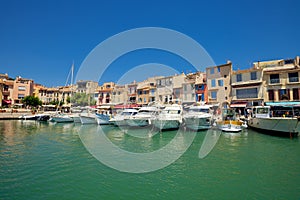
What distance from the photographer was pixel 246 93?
34250mm

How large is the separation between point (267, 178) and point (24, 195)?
30.6 ft

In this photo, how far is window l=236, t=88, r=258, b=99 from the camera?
33325 mm

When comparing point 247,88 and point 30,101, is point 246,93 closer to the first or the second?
point 247,88

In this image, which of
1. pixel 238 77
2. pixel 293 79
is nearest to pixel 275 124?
pixel 293 79

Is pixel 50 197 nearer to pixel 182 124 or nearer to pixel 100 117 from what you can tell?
pixel 182 124

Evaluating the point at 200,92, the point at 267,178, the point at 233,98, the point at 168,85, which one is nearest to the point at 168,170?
the point at 267,178

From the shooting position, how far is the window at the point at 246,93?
3333 centimetres

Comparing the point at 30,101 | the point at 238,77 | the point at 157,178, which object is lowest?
the point at 157,178

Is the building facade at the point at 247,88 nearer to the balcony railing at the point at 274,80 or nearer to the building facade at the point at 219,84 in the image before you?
the building facade at the point at 219,84

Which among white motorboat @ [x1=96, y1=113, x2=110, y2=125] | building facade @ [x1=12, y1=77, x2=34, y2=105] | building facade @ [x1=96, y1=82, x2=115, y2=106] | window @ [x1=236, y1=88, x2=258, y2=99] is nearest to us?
white motorboat @ [x1=96, y1=113, x2=110, y2=125]

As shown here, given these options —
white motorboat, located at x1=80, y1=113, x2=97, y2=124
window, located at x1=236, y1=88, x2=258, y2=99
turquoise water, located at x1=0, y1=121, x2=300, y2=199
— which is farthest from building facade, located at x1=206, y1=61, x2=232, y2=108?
turquoise water, located at x1=0, y1=121, x2=300, y2=199

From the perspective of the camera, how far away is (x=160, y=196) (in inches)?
259

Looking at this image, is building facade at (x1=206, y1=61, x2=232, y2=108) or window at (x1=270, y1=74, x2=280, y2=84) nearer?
window at (x1=270, y1=74, x2=280, y2=84)

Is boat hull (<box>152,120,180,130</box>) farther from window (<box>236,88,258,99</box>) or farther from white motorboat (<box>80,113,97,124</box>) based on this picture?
window (<box>236,88,258,99</box>)
